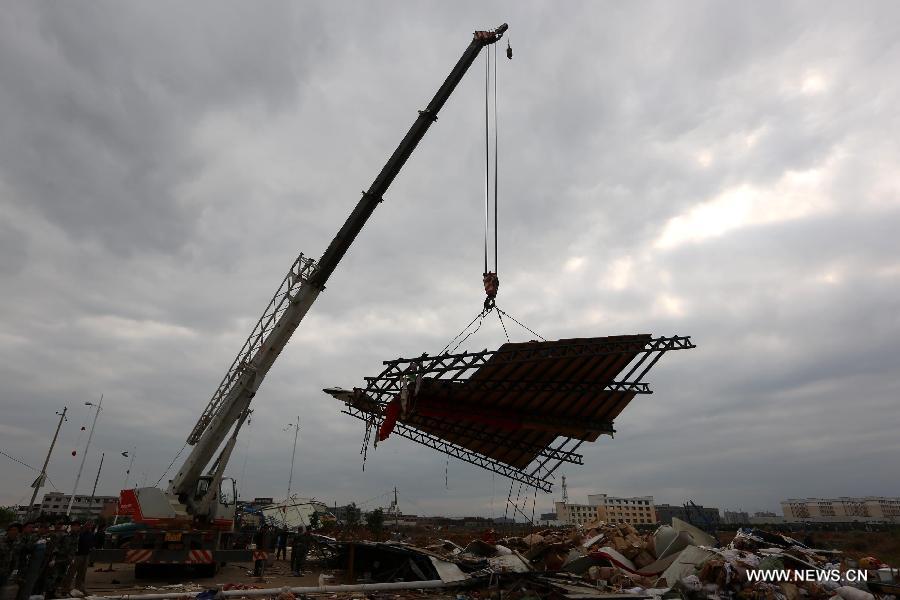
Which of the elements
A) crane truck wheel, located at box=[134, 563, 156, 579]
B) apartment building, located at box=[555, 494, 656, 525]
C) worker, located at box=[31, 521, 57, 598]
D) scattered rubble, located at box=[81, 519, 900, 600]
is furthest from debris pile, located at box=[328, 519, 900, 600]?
apartment building, located at box=[555, 494, 656, 525]

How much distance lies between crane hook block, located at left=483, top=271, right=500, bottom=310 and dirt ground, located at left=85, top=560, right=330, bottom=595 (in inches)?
384

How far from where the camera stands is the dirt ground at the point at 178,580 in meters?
13.2

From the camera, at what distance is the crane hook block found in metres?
15.9

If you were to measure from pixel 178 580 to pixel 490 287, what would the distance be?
12.9 metres

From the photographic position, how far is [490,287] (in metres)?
16.0

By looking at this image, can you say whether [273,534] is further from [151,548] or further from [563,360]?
[563,360]

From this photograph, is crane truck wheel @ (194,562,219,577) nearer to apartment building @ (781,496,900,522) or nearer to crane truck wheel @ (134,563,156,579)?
crane truck wheel @ (134,563,156,579)

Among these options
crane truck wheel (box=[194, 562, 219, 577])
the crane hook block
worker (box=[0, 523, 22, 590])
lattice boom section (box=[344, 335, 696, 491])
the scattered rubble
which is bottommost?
crane truck wheel (box=[194, 562, 219, 577])

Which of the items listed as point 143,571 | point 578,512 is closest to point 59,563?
point 143,571

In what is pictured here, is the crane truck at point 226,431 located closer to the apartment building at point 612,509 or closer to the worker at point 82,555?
the worker at point 82,555

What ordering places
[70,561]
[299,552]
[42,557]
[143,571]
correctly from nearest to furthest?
[42,557] < [70,561] < [143,571] < [299,552]

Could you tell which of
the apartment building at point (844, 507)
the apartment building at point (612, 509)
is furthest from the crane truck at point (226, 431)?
the apartment building at point (844, 507)

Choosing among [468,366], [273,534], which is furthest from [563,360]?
[273,534]

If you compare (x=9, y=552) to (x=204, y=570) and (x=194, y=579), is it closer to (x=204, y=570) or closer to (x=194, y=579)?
(x=194, y=579)
